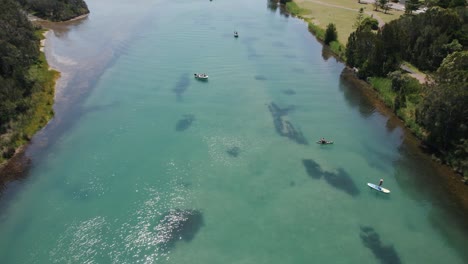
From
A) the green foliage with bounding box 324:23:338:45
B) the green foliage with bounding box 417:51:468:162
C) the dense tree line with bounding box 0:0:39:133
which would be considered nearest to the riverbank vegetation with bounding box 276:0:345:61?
the green foliage with bounding box 324:23:338:45

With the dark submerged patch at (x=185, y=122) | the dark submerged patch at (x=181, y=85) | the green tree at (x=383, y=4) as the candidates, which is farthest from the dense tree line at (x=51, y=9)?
the green tree at (x=383, y=4)

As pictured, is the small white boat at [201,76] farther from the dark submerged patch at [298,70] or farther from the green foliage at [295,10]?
the green foliage at [295,10]

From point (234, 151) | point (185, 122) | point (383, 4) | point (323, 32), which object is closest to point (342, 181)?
point (234, 151)

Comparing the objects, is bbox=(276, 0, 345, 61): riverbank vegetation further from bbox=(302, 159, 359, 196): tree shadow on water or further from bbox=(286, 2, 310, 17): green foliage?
bbox=(302, 159, 359, 196): tree shadow on water

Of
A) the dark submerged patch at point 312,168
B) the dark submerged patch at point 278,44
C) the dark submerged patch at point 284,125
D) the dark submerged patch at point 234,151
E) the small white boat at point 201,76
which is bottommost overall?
the dark submerged patch at point 312,168

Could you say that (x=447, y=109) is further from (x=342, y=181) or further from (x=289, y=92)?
(x=289, y=92)

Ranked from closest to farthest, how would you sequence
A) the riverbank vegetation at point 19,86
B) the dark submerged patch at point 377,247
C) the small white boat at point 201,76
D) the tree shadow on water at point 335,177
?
the dark submerged patch at point 377,247 < the tree shadow on water at point 335,177 < the riverbank vegetation at point 19,86 < the small white boat at point 201,76

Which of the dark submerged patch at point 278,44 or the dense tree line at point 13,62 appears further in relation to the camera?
the dark submerged patch at point 278,44
